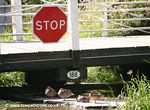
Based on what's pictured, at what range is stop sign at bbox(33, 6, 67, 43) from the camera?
9.33m

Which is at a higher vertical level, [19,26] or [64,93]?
[19,26]

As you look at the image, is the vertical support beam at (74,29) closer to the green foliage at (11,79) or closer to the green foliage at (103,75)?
the green foliage at (11,79)

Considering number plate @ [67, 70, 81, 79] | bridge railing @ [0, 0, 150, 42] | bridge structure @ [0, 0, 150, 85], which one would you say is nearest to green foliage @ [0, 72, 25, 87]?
bridge railing @ [0, 0, 150, 42]

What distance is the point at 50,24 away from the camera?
372 inches

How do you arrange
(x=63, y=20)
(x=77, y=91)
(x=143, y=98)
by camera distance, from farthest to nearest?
(x=77, y=91) → (x=63, y=20) → (x=143, y=98)

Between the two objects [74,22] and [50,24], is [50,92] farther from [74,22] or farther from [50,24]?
[50,24]

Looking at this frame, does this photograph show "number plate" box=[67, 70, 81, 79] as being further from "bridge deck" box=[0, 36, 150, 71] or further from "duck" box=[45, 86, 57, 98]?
"duck" box=[45, 86, 57, 98]

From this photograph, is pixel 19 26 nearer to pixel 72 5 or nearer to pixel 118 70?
pixel 72 5

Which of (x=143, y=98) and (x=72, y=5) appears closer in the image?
(x=143, y=98)

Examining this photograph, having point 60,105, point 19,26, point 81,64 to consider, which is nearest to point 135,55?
point 81,64

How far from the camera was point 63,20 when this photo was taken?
31.0ft

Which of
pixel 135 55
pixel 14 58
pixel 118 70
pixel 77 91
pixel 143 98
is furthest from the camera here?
pixel 118 70

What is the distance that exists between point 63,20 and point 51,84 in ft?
7.04

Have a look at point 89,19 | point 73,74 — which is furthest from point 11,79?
point 89,19
